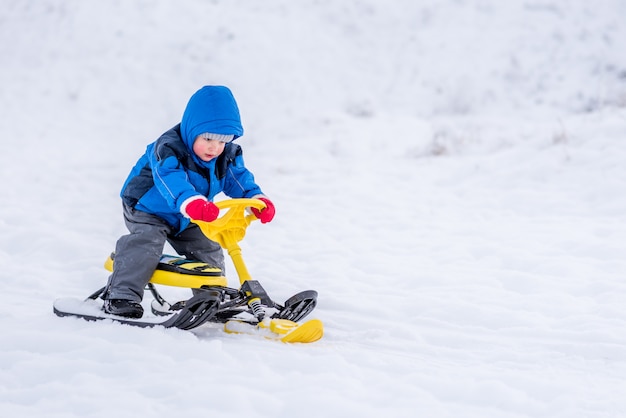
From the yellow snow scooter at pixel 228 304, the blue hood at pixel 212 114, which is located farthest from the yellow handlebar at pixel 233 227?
the blue hood at pixel 212 114

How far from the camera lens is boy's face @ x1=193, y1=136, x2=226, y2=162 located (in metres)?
3.58

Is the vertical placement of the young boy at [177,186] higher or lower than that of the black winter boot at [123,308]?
higher

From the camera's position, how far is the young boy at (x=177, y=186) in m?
3.47

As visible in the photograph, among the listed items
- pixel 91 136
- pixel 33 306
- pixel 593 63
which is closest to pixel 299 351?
pixel 33 306

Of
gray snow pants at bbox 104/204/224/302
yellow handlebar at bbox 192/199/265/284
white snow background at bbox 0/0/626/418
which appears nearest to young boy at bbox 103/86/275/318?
gray snow pants at bbox 104/204/224/302

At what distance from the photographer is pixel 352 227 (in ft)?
20.7

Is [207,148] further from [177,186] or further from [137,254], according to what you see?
[137,254]

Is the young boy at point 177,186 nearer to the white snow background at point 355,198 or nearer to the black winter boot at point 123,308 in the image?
the black winter boot at point 123,308

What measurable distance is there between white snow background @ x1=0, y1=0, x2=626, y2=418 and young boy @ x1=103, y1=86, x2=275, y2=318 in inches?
11.4

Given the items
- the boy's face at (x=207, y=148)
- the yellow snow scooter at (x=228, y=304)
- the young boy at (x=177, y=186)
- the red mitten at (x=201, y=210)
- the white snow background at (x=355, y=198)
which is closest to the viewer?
the white snow background at (x=355, y=198)

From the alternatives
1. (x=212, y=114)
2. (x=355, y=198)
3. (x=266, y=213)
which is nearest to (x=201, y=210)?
(x=266, y=213)

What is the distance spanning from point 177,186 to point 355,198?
4060 millimetres

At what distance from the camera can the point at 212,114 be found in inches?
138

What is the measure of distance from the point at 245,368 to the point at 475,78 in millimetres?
10432
